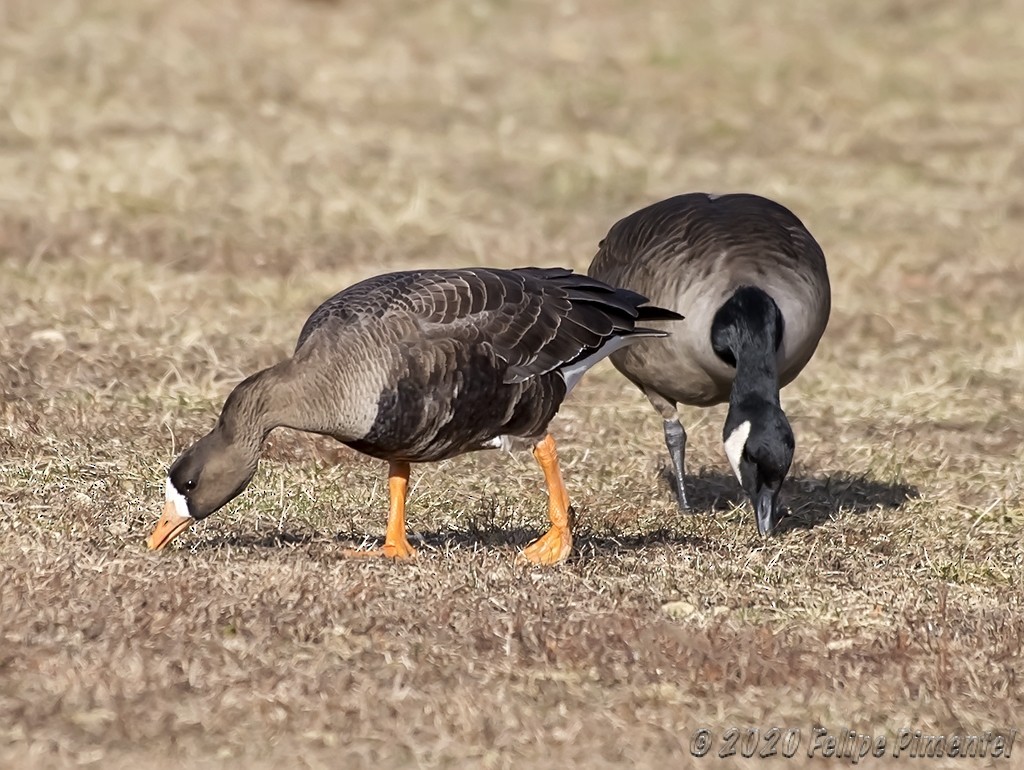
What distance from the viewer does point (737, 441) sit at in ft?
25.2

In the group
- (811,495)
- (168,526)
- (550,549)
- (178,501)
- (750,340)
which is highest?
(750,340)

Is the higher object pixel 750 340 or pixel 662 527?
pixel 750 340

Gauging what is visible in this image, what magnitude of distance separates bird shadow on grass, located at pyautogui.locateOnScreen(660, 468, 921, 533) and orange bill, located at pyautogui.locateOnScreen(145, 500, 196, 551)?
10.2 feet

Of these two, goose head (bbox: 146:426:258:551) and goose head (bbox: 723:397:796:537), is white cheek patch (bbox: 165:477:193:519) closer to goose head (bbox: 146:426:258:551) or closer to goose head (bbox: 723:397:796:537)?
goose head (bbox: 146:426:258:551)

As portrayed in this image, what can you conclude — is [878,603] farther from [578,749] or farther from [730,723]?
[578,749]

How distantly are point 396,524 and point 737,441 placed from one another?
1643 millimetres

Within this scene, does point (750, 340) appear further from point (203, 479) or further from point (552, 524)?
point (203, 479)

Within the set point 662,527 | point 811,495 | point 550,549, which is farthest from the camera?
point 811,495

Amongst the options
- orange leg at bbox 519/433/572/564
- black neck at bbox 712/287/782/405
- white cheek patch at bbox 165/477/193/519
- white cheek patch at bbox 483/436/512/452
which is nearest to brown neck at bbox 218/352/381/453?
white cheek patch at bbox 165/477/193/519

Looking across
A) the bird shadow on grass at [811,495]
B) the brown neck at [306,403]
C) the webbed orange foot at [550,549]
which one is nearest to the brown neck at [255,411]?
the brown neck at [306,403]

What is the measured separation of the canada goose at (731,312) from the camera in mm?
7723

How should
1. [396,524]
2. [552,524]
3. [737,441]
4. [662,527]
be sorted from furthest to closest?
1. [662,527]
2. [737,441]
3. [552,524]
4. [396,524]

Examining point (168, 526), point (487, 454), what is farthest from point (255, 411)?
point (487, 454)

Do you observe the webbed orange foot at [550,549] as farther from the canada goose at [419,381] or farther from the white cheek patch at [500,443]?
the white cheek patch at [500,443]
